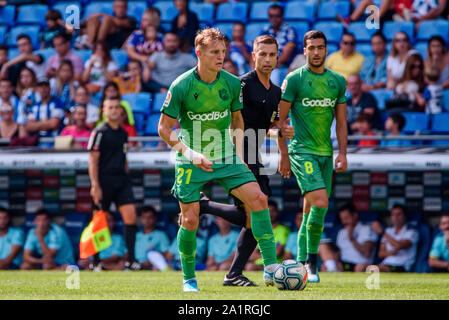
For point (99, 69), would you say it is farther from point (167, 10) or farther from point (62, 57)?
point (167, 10)

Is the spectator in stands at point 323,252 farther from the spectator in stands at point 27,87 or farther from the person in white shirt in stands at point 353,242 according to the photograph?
the spectator in stands at point 27,87

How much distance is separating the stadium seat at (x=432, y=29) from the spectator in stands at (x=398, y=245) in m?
3.21

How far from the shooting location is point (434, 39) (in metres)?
12.0

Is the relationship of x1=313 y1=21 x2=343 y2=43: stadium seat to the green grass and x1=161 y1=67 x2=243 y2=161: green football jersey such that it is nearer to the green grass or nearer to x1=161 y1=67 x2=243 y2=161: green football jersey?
the green grass

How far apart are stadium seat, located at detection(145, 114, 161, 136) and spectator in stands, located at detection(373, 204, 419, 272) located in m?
3.86

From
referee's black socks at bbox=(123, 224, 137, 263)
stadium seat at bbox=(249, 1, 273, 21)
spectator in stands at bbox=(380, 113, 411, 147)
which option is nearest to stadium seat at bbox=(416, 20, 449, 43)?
spectator in stands at bbox=(380, 113, 411, 147)

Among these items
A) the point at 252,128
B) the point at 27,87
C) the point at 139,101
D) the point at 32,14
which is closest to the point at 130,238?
the point at 139,101

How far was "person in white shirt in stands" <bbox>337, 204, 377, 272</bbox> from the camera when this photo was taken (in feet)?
37.8

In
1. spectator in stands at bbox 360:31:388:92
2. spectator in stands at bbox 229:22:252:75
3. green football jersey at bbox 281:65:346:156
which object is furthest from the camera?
spectator in stands at bbox 229:22:252:75

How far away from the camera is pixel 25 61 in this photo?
47.0 feet

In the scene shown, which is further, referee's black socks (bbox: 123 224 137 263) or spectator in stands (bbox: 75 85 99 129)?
spectator in stands (bbox: 75 85 99 129)

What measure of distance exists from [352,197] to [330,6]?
3.77m

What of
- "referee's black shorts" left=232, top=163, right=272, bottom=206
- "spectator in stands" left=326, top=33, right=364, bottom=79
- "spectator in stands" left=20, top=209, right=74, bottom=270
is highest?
"spectator in stands" left=326, top=33, right=364, bottom=79
